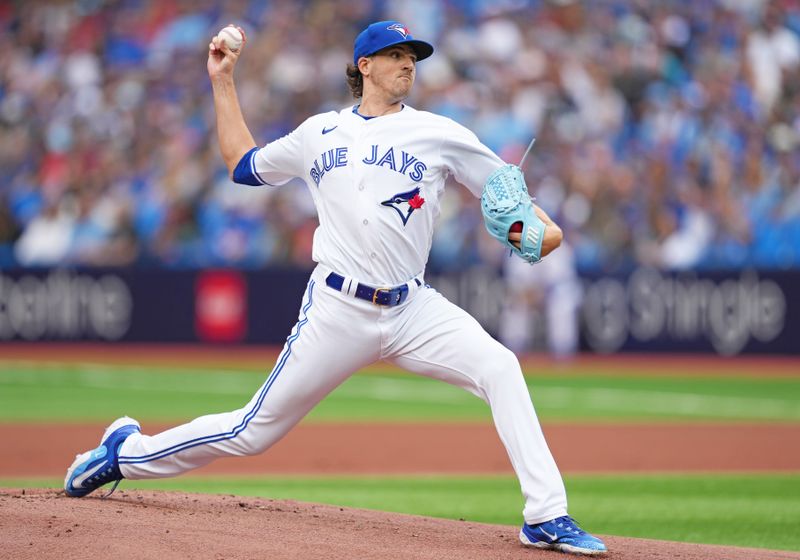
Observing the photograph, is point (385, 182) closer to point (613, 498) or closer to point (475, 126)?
point (613, 498)

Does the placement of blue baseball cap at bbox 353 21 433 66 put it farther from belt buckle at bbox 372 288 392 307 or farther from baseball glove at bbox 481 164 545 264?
belt buckle at bbox 372 288 392 307

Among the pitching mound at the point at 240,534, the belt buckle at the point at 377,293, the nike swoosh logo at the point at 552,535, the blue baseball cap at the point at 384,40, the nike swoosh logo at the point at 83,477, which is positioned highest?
the blue baseball cap at the point at 384,40

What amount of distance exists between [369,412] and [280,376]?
8043 mm

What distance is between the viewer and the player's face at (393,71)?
5348mm

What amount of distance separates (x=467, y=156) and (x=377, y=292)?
28.7 inches

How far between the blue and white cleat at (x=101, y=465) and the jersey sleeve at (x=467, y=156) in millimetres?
1980

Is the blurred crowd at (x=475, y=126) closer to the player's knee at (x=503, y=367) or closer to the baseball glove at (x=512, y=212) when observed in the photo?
the baseball glove at (x=512, y=212)

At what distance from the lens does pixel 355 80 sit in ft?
18.5

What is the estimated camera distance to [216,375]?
16.5m

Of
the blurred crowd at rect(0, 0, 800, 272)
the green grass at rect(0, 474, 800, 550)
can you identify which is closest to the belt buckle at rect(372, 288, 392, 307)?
the green grass at rect(0, 474, 800, 550)

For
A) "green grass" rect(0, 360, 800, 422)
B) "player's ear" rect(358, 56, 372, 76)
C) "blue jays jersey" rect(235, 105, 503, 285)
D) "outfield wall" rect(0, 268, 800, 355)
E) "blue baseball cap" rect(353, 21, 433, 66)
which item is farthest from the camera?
"outfield wall" rect(0, 268, 800, 355)

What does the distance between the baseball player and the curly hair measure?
15cm

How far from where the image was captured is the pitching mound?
15.3ft

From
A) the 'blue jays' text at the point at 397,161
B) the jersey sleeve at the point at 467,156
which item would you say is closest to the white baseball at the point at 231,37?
the 'blue jays' text at the point at 397,161
